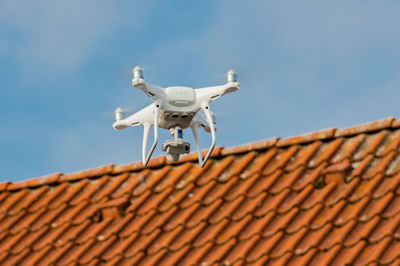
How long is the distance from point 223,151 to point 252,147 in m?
0.28

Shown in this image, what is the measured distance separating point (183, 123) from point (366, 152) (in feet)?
5.95

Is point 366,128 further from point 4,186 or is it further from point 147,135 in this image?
point 4,186

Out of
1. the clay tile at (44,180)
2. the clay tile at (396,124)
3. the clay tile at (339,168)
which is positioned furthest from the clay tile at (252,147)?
the clay tile at (44,180)

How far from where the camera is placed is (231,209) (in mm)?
9680

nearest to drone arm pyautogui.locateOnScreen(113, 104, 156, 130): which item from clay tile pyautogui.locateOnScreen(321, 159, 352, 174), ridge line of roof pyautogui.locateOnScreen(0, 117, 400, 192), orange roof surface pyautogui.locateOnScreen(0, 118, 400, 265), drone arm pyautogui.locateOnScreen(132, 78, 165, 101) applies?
drone arm pyautogui.locateOnScreen(132, 78, 165, 101)

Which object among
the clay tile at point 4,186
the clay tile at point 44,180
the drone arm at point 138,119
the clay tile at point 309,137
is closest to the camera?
the drone arm at point 138,119

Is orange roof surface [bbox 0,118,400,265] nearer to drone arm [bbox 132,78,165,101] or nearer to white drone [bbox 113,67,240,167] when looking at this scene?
white drone [bbox 113,67,240,167]

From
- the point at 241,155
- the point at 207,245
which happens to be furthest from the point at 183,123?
the point at 241,155

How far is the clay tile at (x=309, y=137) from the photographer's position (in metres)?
10.3

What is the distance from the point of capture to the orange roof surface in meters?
8.86

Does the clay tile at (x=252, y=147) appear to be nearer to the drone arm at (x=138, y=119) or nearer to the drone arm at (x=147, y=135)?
the drone arm at (x=138, y=119)

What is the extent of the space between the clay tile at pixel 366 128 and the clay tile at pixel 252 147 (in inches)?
24.6

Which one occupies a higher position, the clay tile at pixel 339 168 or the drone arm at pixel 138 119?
the drone arm at pixel 138 119

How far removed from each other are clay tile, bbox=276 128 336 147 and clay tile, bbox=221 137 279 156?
8cm
